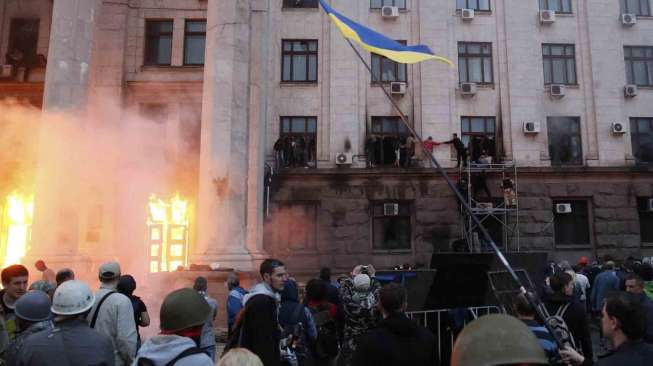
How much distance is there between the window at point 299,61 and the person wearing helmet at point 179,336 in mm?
19423

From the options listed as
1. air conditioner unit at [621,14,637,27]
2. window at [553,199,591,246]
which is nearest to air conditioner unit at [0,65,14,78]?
window at [553,199,591,246]

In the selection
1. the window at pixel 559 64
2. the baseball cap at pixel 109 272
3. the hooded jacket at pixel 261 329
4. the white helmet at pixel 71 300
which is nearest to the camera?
the white helmet at pixel 71 300

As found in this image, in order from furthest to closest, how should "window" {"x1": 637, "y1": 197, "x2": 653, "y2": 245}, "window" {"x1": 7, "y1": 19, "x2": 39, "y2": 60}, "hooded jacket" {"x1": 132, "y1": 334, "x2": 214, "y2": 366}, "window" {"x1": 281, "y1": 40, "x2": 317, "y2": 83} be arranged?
"window" {"x1": 281, "y1": 40, "x2": 317, "y2": 83} < "window" {"x1": 637, "y1": 197, "x2": 653, "y2": 245} < "window" {"x1": 7, "y1": 19, "x2": 39, "y2": 60} < "hooded jacket" {"x1": 132, "y1": 334, "x2": 214, "y2": 366}

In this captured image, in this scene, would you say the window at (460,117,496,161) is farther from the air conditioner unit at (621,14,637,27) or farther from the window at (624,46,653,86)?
the air conditioner unit at (621,14,637,27)

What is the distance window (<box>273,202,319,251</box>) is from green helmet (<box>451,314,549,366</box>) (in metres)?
18.7

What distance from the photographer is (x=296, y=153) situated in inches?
832

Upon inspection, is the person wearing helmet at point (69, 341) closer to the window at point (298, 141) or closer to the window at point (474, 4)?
the window at point (298, 141)

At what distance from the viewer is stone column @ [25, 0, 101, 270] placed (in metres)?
13.2

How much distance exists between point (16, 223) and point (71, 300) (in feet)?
57.6

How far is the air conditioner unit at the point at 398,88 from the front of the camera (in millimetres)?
21391

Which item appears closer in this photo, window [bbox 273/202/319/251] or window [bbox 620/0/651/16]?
window [bbox 273/202/319/251]

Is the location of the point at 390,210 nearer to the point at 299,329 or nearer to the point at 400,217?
the point at 400,217

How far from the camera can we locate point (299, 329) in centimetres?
549

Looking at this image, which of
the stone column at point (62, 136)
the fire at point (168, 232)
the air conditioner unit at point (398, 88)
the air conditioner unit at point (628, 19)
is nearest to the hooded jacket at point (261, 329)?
the stone column at point (62, 136)
